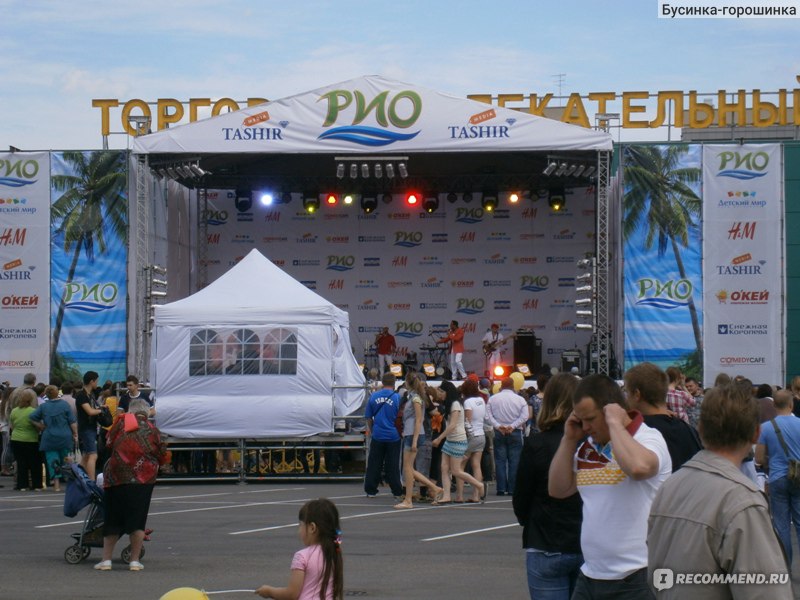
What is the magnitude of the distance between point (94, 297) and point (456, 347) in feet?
30.1

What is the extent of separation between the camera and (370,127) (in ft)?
84.0

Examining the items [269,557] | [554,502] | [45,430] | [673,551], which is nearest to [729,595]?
[673,551]

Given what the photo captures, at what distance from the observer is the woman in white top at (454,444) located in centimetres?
1537

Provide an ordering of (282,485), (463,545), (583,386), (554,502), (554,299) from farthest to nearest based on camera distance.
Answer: (554,299), (282,485), (463,545), (554,502), (583,386)

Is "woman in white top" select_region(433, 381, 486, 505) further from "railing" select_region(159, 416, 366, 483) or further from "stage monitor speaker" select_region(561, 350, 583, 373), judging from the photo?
"stage monitor speaker" select_region(561, 350, 583, 373)

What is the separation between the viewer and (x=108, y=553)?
1074 cm

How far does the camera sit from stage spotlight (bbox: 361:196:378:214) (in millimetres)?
32250

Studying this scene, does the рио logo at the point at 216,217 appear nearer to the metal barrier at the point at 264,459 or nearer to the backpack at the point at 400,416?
the metal barrier at the point at 264,459

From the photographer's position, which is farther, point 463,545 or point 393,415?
point 393,415

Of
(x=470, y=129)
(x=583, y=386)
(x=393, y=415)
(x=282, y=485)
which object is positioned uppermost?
(x=470, y=129)

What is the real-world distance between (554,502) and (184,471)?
15.9 meters

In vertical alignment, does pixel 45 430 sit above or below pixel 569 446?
below

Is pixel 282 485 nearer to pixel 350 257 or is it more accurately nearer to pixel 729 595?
pixel 350 257

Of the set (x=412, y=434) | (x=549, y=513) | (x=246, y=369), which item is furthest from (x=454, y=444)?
(x=549, y=513)
